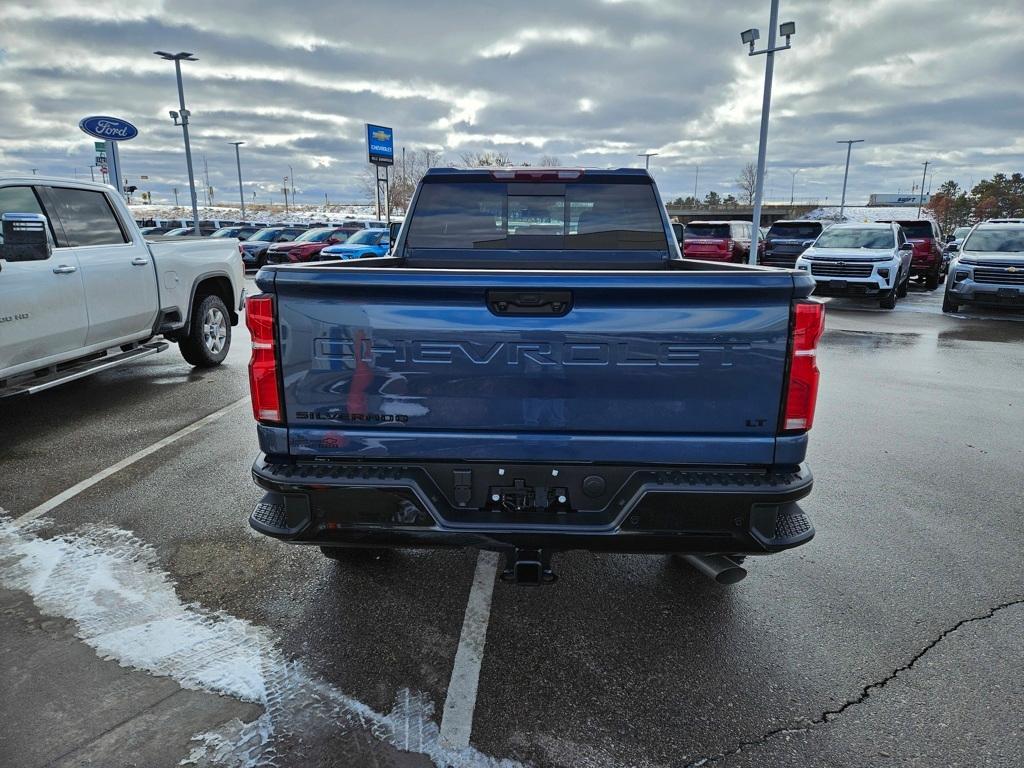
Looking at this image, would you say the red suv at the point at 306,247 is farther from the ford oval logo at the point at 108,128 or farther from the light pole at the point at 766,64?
the light pole at the point at 766,64

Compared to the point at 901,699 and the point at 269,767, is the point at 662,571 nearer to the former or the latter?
the point at 901,699

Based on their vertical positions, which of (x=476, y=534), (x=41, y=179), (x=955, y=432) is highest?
(x=41, y=179)

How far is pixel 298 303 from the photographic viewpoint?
2.53m

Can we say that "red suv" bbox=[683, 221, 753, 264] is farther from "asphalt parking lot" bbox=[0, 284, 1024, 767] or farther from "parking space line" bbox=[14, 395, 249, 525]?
"asphalt parking lot" bbox=[0, 284, 1024, 767]

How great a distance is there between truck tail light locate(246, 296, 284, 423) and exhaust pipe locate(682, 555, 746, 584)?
1.89 m

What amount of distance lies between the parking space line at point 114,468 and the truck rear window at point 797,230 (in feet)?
63.2

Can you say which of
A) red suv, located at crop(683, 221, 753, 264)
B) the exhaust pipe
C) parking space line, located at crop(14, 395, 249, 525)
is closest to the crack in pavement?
the exhaust pipe

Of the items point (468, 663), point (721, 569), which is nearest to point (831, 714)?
point (721, 569)

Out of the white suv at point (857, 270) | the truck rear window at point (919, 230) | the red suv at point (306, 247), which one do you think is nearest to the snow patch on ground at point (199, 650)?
the white suv at point (857, 270)

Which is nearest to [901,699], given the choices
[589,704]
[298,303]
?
[589,704]

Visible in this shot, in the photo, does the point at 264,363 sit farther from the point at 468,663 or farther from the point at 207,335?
the point at 207,335

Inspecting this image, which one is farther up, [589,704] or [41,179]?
[41,179]

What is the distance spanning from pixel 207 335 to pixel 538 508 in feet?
22.9

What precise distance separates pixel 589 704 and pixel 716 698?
49cm
